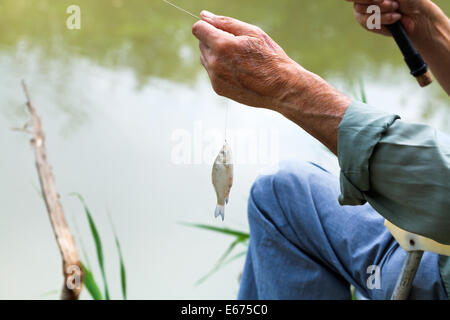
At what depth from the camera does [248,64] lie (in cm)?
87

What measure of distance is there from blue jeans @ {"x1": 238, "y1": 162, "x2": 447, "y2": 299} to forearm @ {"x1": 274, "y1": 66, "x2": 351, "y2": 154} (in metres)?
0.33

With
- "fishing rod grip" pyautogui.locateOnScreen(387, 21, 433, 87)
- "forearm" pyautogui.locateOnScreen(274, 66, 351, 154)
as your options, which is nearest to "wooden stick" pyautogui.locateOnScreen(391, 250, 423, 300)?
"forearm" pyautogui.locateOnScreen(274, 66, 351, 154)

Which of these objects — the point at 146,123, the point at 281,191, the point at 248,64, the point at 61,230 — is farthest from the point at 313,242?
the point at 146,123

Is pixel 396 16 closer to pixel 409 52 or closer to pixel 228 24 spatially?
pixel 409 52

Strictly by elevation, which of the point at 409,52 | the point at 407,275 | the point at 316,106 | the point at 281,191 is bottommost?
the point at 407,275

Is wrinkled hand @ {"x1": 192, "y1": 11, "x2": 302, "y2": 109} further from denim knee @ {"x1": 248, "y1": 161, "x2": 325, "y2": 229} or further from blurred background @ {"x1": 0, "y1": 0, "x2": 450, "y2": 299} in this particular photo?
blurred background @ {"x1": 0, "y1": 0, "x2": 450, "y2": 299}

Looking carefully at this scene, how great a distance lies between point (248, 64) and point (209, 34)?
0.08 m

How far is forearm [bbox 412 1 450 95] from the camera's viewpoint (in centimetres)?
125

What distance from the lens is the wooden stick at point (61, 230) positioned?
134 centimetres

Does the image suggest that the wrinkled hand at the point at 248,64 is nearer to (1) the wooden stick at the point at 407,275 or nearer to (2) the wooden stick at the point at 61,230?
(1) the wooden stick at the point at 407,275

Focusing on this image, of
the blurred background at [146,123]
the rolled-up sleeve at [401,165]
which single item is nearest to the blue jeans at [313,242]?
the rolled-up sleeve at [401,165]

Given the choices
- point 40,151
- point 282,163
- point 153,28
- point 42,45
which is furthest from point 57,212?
point 153,28

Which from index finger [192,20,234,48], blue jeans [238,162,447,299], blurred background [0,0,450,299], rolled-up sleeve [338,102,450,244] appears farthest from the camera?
blurred background [0,0,450,299]
